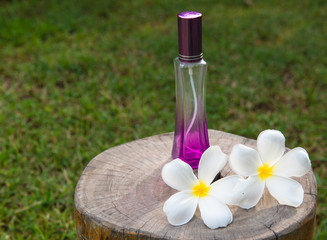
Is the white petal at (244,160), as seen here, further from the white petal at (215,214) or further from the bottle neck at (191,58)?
the bottle neck at (191,58)

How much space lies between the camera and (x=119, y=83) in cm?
352

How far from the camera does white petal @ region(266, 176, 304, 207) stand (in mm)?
1413

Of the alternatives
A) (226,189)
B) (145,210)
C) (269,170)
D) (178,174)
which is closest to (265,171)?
(269,170)

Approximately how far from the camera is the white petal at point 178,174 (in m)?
1.41

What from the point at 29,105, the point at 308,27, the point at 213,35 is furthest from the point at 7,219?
the point at 308,27

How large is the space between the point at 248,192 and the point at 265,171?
113mm

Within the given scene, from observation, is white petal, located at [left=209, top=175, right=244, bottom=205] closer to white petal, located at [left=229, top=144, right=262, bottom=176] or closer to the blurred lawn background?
white petal, located at [left=229, top=144, right=262, bottom=176]

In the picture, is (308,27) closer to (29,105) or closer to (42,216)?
(29,105)

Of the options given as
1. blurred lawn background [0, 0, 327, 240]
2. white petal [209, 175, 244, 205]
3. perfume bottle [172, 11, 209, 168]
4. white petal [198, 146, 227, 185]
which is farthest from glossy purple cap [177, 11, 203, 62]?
blurred lawn background [0, 0, 327, 240]

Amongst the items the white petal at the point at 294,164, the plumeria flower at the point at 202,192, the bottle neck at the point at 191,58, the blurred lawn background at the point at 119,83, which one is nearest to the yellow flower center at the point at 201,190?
the plumeria flower at the point at 202,192

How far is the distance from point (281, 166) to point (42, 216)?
1452mm

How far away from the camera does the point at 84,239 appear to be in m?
1.50

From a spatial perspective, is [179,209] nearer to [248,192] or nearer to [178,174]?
[178,174]

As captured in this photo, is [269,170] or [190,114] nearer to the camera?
[269,170]
